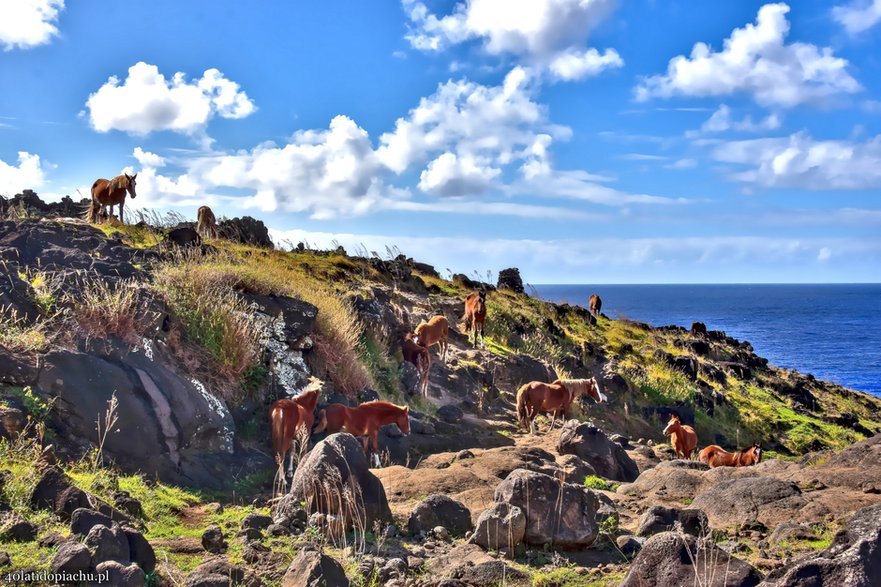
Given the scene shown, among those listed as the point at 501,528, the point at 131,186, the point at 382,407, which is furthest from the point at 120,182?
the point at 501,528

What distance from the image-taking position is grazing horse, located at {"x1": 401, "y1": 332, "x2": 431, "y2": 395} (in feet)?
68.8

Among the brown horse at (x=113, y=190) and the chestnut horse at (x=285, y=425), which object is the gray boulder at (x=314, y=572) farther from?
the brown horse at (x=113, y=190)

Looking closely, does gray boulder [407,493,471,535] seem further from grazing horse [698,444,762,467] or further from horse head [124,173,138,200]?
horse head [124,173,138,200]

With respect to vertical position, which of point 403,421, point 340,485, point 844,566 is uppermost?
point 844,566

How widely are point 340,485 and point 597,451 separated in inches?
350

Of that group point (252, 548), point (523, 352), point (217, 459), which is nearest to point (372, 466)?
point (217, 459)

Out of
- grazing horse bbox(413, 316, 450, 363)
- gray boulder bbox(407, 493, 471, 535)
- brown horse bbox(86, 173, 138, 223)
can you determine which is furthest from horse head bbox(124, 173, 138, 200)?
gray boulder bbox(407, 493, 471, 535)

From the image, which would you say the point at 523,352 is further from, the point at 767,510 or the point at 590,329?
the point at 767,510

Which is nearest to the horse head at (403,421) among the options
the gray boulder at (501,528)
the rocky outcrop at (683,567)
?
the gray boulder at (501,528)

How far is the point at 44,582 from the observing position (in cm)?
618

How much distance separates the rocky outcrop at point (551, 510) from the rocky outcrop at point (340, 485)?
170cm

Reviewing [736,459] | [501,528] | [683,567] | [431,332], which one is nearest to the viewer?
[683,567]

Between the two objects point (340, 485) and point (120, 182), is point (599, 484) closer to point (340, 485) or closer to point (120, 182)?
point (340, 485)

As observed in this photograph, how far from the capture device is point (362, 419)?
1406 cm
